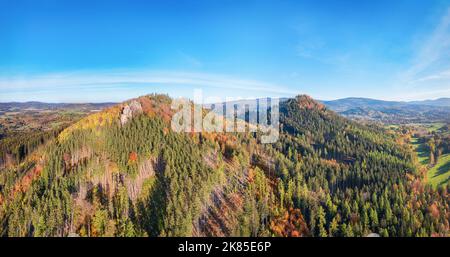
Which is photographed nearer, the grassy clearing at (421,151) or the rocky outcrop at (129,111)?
the rocky outcrop at (129,111)

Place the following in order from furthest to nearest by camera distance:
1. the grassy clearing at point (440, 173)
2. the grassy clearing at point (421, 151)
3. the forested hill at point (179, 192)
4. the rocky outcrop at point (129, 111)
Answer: the grassy clearing at point (421, 151) → the grassy clearing at point (440, 173) → the rocky outcrop at point (129, 111) → the forested hill at point (179, 192)

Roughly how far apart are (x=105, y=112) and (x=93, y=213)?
40595mm

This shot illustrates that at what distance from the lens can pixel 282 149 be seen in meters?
90.8

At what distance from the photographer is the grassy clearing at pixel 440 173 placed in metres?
72.5

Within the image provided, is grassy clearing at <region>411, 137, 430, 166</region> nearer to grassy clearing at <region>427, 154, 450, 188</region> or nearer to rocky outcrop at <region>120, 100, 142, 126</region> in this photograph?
grassy clearing at <region>427, 154, 450, 188</region>

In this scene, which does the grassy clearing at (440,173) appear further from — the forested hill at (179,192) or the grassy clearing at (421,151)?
the forested hill at (179,192)

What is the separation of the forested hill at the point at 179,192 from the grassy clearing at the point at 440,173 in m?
9.89

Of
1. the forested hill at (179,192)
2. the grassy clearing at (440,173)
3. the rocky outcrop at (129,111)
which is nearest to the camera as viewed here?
the forested hill at (179,192)

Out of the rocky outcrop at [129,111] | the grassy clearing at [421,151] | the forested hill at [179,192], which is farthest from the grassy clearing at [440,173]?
the rocky outcrop at [129,111]

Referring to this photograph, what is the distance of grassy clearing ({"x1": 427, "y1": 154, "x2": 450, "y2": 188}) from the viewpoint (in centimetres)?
7253

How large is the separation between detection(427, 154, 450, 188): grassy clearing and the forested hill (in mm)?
9891

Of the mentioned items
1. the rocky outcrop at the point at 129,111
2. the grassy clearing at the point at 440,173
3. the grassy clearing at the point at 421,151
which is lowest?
the grassy clearing at the point at 440,173

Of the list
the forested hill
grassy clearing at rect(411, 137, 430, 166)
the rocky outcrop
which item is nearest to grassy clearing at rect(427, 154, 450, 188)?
grassy clearing at rect(411, 137, 430, 166)
